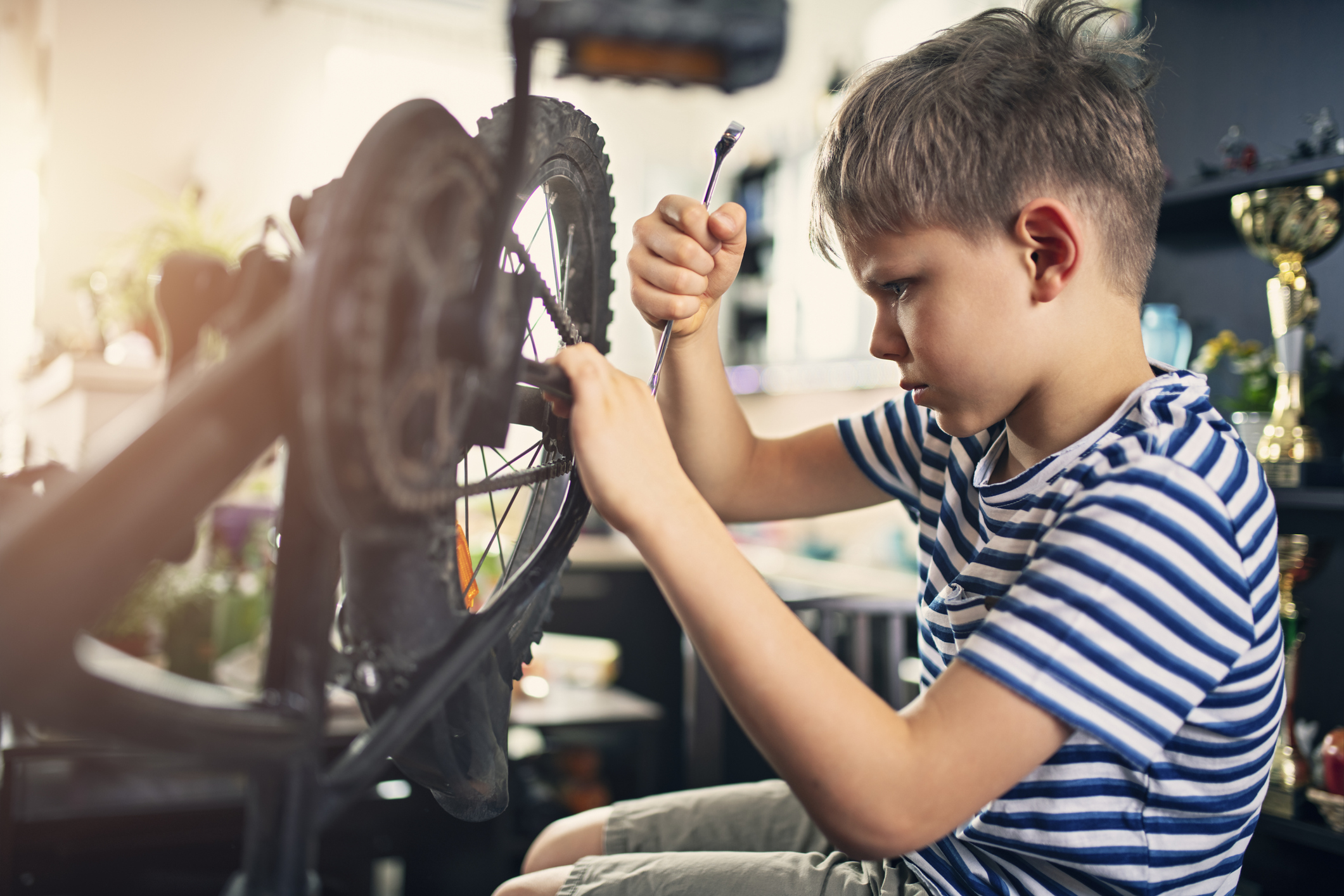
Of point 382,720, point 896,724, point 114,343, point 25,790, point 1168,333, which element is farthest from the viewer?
point 114,343

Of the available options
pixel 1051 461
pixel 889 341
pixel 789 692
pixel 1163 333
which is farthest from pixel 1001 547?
pixel 1163 333

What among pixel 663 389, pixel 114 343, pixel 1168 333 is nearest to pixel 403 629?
pixel 663 389

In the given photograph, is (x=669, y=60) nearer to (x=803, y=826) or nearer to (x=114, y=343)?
(x=803, y=826)

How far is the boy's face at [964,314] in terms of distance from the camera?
67 cm

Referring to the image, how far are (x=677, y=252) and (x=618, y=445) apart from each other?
25 centimetres

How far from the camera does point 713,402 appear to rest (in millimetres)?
912

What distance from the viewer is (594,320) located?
25.6 inches

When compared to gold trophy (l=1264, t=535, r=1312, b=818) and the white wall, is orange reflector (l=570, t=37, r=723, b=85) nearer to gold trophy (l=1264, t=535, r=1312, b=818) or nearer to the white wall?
gold trophy (l=1264, t=535, r=1312, b=818)

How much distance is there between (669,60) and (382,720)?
2.32ft

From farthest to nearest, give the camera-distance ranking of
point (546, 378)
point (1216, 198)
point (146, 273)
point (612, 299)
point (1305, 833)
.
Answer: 1. point (146, 273)
2. point (1216, 198)
3. point (1305, 833)
4. point (612, 299)
5. point (546, 378)

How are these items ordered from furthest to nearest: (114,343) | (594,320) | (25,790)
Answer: (114,343) → (25,790) → (594,320)

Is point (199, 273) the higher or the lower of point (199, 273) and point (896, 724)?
the higher

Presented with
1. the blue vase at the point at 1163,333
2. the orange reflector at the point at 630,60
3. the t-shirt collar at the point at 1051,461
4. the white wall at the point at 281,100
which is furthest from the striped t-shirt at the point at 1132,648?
the white wall at the point at 281,100

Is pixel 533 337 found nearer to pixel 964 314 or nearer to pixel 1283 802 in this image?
pixel 964 314
